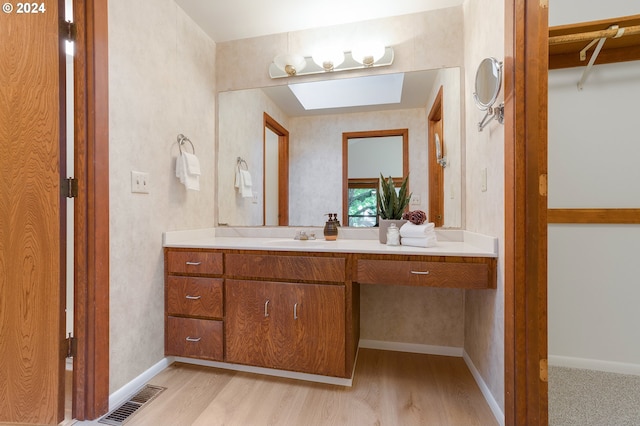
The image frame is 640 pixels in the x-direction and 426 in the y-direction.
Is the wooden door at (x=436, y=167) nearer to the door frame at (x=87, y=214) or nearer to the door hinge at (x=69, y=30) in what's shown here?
the door frame at (x=87, y=214)

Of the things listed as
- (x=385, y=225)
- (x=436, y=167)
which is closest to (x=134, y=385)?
(x=385, y=225)

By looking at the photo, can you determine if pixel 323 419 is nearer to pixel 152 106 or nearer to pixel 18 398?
pixel 18 398

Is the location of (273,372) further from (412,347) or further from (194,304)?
(412,347)

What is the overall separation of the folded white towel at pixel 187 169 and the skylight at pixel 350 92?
91 cm

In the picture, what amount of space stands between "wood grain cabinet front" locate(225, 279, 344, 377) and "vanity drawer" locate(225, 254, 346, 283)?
43 millimetres

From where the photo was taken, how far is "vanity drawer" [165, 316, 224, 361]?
166 cm

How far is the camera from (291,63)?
6.88 feet

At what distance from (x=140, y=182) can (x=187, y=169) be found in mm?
325

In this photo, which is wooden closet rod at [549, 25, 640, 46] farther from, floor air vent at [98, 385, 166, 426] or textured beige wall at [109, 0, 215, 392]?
floor air vent at [98, 385, 166, 426]

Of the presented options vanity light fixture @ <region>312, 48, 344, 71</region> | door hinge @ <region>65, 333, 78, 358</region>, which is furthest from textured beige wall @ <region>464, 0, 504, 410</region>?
door hinge @ <region>65, 333, 78, 358</region>

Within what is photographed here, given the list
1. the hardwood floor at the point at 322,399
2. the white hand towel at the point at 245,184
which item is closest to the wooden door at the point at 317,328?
the hardwood floor at the point at 322,399

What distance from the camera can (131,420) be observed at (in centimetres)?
130

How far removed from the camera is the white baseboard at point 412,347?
194cm

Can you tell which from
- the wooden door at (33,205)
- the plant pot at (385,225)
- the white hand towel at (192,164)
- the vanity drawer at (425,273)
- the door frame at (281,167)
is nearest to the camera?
the wooden door at (33,205)
